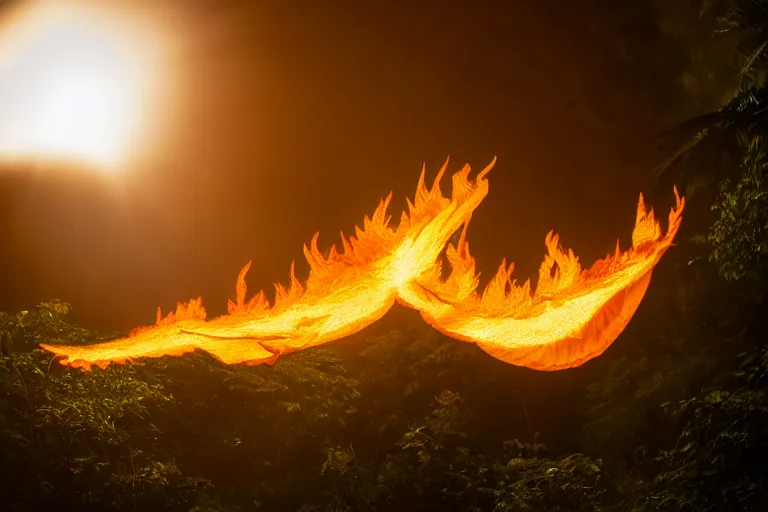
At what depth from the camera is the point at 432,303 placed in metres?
6.04

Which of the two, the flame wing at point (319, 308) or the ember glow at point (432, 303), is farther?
the flame wing at point (319, 308)

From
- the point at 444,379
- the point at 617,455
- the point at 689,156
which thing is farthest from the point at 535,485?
the point at 689,156

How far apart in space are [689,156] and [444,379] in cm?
417

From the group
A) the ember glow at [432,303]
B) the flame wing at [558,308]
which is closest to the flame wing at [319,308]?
the ember glow at [432,303]

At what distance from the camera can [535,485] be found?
744 centimetres

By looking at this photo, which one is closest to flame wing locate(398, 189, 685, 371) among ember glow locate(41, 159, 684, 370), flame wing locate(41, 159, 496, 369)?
ember glow locate(41, 159, 684, 370)

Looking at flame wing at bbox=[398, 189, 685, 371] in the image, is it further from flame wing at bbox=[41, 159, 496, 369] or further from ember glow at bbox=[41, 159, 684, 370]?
flame wing at bbox=[41, 159, 496, 369]

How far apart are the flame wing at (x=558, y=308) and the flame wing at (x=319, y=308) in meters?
0.32

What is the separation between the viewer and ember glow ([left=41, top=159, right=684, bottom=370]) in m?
5.86

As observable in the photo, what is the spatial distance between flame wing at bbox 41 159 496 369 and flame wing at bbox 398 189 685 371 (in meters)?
0.32

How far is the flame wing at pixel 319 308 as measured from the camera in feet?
20.0

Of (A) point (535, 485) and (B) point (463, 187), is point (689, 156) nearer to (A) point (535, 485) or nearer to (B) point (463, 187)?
(B) point (463, 187)

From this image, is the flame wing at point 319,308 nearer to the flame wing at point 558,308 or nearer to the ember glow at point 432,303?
the ember glow at point 432,303

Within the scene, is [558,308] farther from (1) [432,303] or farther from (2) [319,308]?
(2) [319,308]
